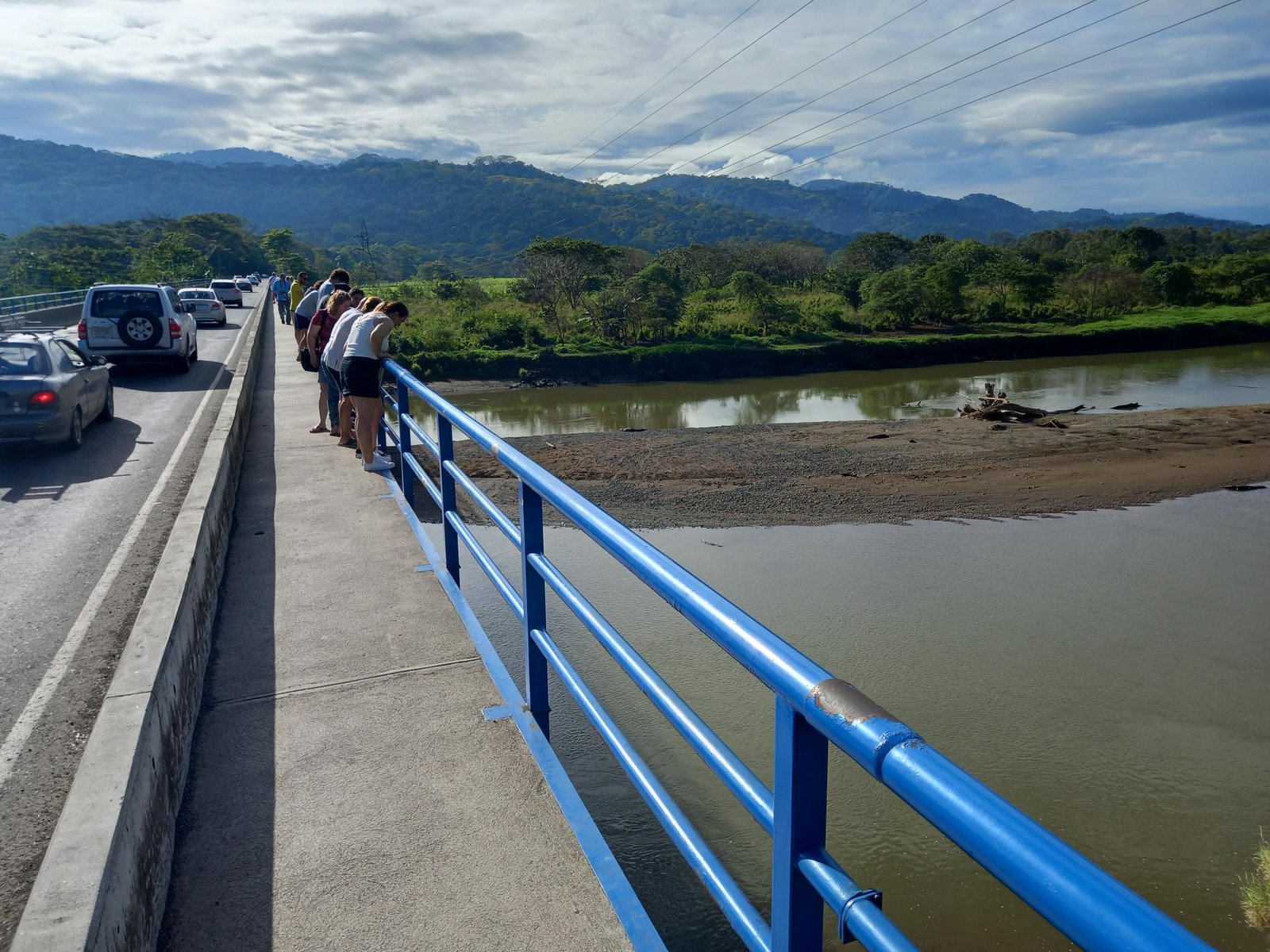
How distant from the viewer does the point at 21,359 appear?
423 inches

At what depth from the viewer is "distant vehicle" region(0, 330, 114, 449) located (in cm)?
1009

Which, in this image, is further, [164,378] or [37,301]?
[37,301]

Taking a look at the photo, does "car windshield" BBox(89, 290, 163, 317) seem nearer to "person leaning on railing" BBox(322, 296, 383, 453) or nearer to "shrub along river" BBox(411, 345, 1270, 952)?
"shrub along river" BBox(411, 345, 1270, 952)

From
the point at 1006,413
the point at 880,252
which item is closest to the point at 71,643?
the point at 1006,413

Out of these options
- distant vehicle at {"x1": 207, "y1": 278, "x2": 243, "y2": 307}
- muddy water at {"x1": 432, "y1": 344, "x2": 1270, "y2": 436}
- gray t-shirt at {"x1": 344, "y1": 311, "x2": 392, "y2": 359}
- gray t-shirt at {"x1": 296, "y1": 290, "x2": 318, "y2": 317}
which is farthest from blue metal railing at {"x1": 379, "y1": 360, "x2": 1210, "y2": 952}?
distant vehicle at {"x1": 207, "y1": 278, "x2": 243, "y2": 307}

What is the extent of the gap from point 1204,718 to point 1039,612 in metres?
2.40

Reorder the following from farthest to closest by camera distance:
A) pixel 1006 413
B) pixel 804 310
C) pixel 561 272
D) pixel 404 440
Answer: pixel 804 310 < pixel 561 272 < pixel 1006 413 < pixel 404 440

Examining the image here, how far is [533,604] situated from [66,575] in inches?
186

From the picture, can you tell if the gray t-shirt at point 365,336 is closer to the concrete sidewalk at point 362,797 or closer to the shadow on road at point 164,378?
the concrete sidewalk at point 362,797

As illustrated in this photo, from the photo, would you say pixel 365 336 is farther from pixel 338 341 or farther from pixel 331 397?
pixel 331 397

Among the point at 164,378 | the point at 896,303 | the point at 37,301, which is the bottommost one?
the point at 164,378

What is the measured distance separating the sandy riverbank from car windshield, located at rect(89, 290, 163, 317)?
6.22 metres

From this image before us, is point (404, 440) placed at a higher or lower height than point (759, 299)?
lower

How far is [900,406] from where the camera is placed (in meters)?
28.3
